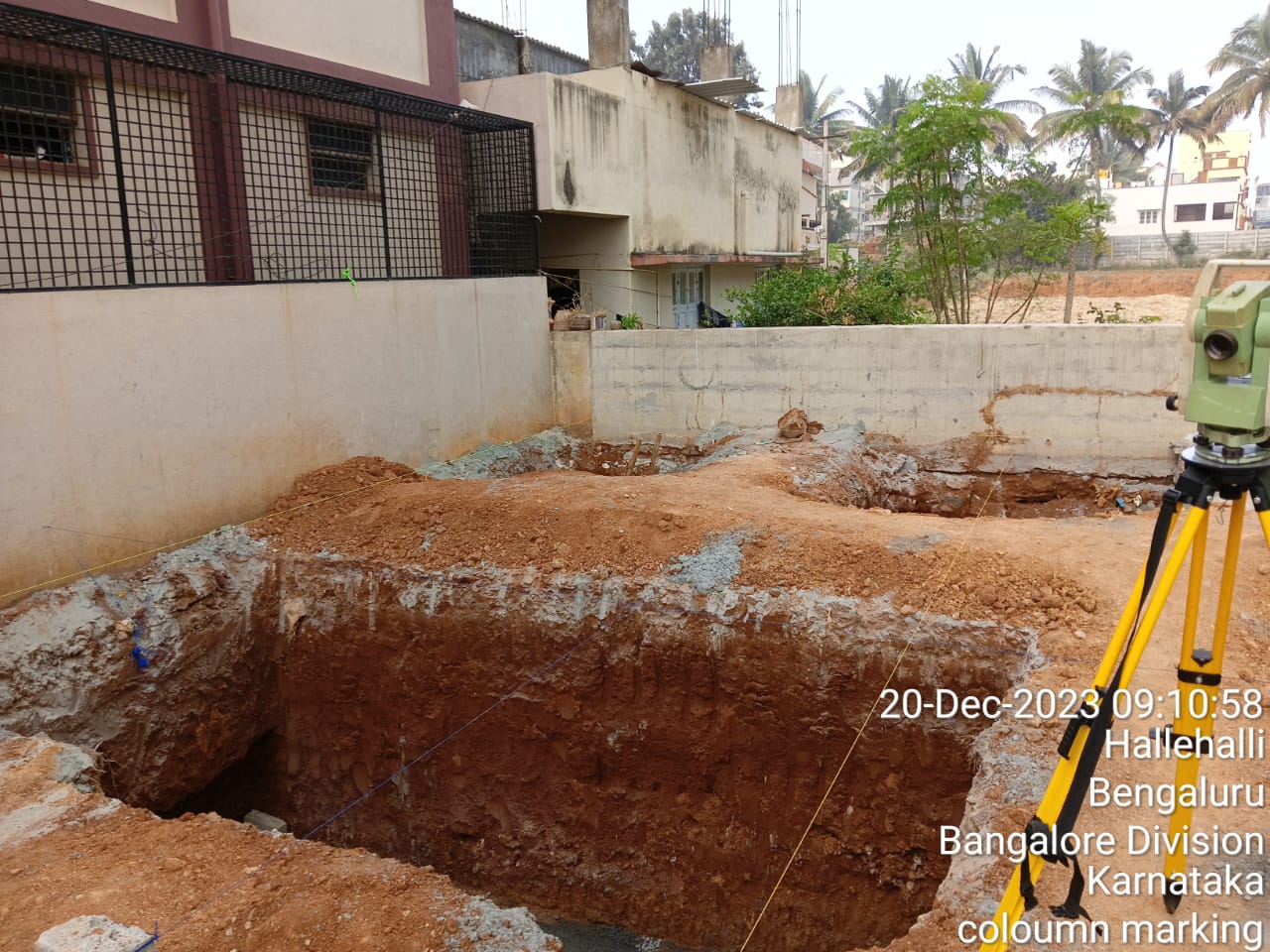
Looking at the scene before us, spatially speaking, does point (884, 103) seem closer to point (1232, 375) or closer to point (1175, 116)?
point (1175, 116)

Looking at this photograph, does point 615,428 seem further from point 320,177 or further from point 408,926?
point 408,926

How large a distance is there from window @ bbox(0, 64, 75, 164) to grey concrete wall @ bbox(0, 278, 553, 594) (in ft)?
5.66

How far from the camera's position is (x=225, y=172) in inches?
365

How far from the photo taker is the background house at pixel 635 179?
1328 cm

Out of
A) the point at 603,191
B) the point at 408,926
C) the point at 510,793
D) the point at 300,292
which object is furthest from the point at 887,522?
the point at 603,191

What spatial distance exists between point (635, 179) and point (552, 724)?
10.5 metres

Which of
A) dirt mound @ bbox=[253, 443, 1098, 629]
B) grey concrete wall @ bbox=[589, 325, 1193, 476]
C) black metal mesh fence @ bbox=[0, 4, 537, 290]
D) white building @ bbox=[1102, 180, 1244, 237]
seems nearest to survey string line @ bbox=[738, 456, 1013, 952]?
dirt mound @ bbox=[253, 443, 1098, 629]

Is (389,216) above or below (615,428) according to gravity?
above

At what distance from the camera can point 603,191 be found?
46.9 ft

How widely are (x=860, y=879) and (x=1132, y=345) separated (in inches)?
250

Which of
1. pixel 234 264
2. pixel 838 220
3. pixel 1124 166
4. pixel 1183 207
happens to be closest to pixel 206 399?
pixel 234 264

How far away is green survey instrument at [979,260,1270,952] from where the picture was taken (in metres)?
2.71

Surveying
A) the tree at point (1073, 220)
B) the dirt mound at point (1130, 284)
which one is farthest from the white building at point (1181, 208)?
the tree at point (1073, 220)

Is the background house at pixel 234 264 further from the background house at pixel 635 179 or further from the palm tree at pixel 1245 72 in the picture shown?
the palm tree at pixel 1245 72
